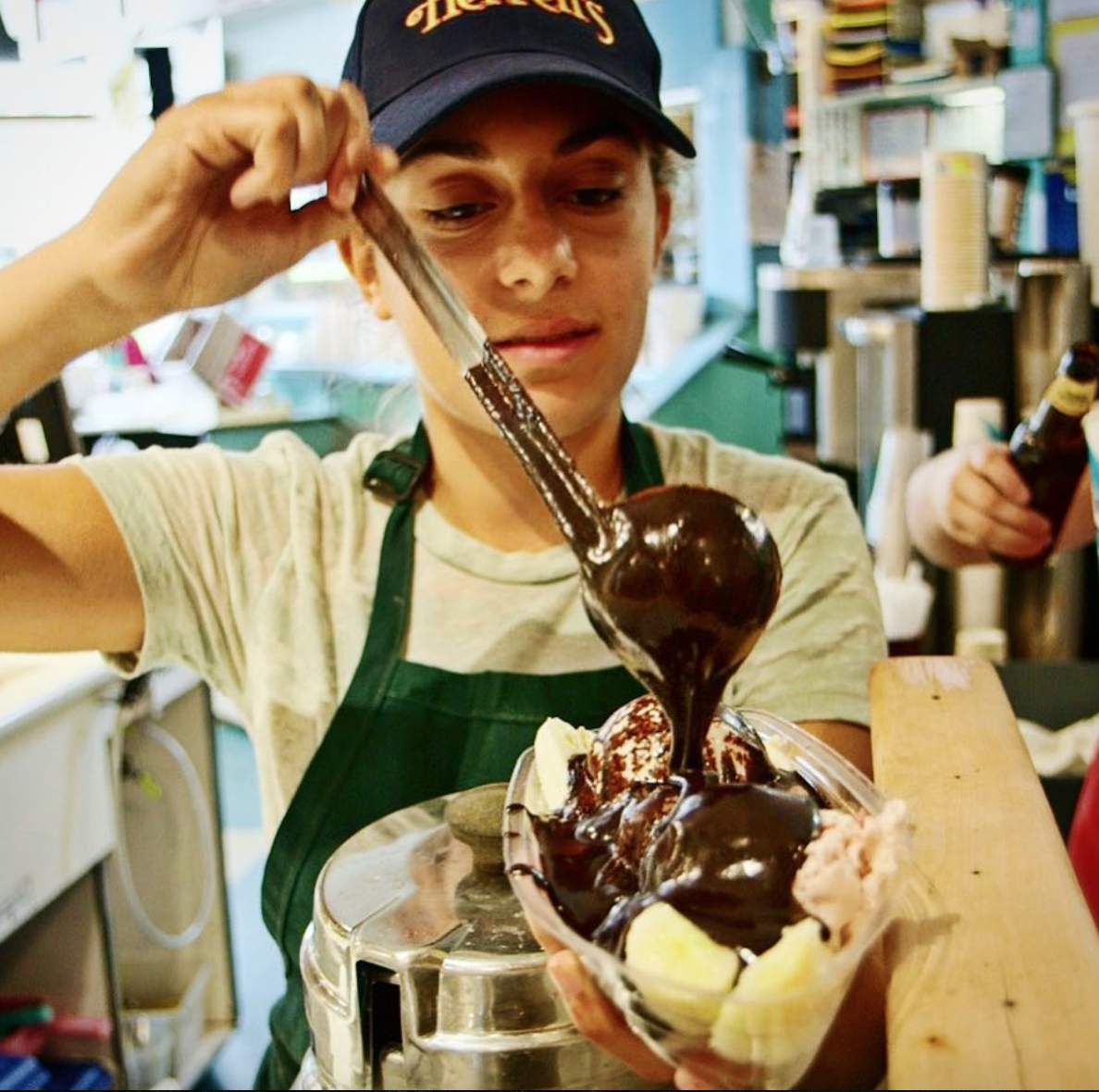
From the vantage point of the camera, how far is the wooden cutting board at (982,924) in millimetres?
446

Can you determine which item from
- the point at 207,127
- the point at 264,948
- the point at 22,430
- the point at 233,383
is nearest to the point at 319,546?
the point at 207,127

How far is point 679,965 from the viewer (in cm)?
46

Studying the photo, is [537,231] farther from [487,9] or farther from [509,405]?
[509,405]

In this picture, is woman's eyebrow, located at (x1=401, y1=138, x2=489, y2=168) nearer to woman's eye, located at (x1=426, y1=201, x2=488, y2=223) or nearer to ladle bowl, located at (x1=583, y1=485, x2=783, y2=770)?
woman's eye, located at (x1=426, y1=201, x2=488, y2=223)

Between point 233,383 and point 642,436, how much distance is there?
280cm

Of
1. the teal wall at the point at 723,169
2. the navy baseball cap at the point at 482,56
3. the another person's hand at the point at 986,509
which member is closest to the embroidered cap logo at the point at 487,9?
the navy baseball cap at the point at 482,56

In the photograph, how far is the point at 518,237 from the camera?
983mm

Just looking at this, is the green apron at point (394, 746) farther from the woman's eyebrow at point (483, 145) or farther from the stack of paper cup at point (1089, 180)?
the stack of paper cup at point (1089, 180)

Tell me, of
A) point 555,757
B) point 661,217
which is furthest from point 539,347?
point 555,757

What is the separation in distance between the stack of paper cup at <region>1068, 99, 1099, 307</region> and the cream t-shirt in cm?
153

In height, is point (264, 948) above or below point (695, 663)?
below

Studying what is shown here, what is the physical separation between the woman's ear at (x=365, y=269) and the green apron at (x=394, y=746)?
0.31 meters

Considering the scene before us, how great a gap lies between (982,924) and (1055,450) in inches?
47.6

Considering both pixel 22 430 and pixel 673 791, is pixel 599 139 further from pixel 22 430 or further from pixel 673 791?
pixel 22 430
